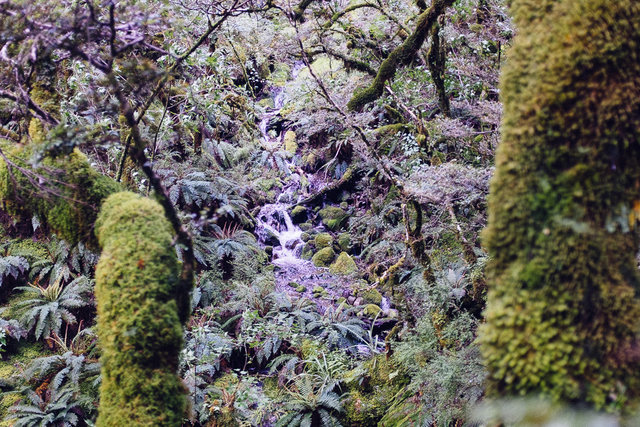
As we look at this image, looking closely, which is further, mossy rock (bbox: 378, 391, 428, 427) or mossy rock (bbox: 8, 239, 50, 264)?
mossy rock (bbox: 8, 239, 50, 264)

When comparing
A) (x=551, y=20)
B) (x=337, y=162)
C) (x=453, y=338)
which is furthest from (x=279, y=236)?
(x=551, y=20)

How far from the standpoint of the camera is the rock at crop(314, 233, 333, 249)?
1085 cm

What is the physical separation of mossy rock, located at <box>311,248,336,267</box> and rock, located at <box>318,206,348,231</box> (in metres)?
1.27

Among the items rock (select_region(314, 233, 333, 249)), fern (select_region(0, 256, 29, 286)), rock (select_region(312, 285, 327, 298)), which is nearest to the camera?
fern (select_region(0, 256, 29, 286))

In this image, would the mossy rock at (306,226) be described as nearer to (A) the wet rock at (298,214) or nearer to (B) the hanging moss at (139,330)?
(A) the wet rock at (298,214)

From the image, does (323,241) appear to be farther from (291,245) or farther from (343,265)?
(343,265)

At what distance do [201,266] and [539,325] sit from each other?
8075 mm

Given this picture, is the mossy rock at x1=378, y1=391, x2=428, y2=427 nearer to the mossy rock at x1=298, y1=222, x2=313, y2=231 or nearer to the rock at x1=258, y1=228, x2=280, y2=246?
the rock at x1=258, y1=228, x2=280, y2=246

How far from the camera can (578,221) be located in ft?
4.16

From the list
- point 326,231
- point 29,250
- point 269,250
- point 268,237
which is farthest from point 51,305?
point 326,231

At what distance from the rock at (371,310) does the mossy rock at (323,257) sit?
88.8 inches

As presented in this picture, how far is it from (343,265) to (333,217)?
7.52ft

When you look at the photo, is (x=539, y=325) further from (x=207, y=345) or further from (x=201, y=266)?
(x=201, y=266)

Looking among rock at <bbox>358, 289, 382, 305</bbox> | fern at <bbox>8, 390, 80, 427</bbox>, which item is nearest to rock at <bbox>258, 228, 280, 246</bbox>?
rock at <bbox>358, 289, 382, 305</bbox>
